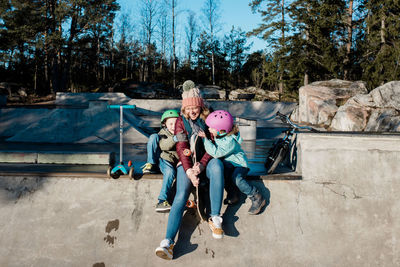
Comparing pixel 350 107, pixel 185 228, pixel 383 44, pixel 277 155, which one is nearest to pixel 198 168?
pixel 185 228

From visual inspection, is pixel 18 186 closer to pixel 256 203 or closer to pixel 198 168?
pixel 198 168

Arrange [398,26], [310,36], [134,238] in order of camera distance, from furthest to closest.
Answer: [310,36] → [398,26] → [134,238]

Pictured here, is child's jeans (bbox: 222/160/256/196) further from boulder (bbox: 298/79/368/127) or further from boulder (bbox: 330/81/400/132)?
boulder (bbox: 298/79/368/127)

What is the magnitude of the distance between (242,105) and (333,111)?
7189 millimetres

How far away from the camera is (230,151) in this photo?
3096 mm

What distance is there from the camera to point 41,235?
3018 mm

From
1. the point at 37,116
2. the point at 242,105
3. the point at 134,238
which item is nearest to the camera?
the point at 134,238

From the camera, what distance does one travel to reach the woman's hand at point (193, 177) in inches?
112

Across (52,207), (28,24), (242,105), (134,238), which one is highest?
(28,24)

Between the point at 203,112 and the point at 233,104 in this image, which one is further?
the point at 233,104

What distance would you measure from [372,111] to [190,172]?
41.6 feet

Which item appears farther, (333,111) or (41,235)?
(333,111)

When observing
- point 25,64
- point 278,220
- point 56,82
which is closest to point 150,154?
point 278,220

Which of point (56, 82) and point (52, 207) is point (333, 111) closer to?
point (52, 207)
